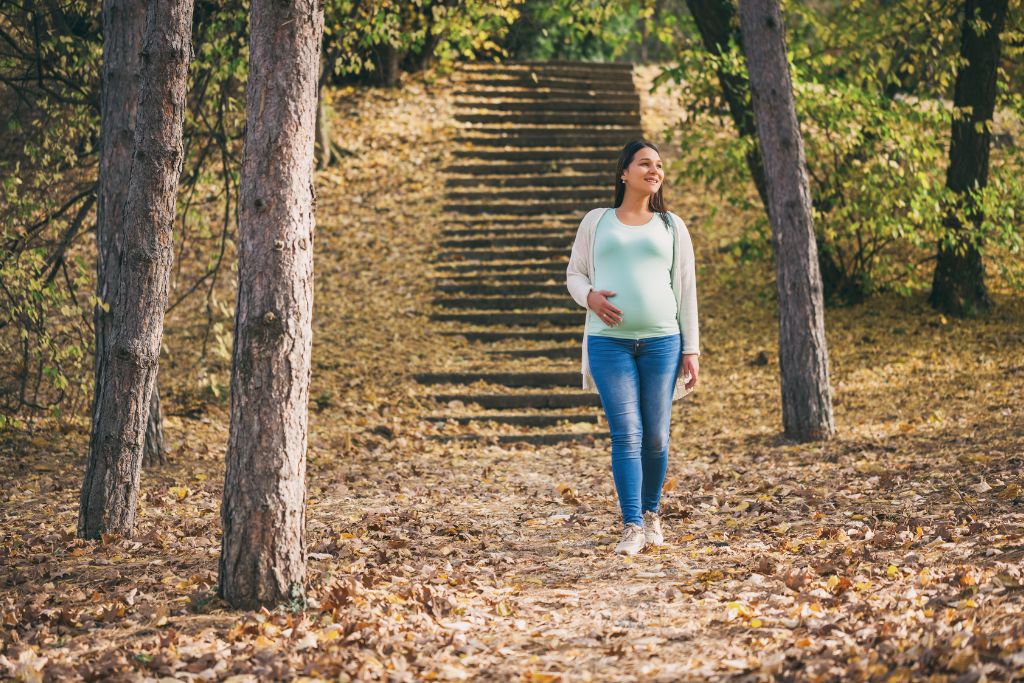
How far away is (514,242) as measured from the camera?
557 inches

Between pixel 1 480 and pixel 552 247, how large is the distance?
8.29m

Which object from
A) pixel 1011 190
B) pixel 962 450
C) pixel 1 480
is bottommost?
pixel 1 480

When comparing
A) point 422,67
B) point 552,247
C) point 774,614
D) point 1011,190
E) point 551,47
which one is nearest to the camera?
point 774,614

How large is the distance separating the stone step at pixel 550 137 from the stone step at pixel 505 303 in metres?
4.58

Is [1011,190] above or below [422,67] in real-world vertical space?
below

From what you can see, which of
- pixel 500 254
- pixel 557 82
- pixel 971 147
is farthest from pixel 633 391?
pixel 557 82

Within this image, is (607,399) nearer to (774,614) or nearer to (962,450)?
(774,614)

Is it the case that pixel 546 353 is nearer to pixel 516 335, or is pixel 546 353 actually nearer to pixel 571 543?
pixel 516 335

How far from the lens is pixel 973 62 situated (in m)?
11.7

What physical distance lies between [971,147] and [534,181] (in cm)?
630

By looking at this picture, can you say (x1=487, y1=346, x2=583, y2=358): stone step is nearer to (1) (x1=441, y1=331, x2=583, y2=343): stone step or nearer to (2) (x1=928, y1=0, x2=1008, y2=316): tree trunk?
(1) (x1=441, y1=331, x2=583, y2=343): stone step

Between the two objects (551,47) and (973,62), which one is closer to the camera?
(973,62)

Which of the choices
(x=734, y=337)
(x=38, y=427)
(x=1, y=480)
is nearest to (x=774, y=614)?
(x=1, y=480)

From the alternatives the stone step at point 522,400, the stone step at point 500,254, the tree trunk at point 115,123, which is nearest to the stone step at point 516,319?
the stone step at point 500,254
